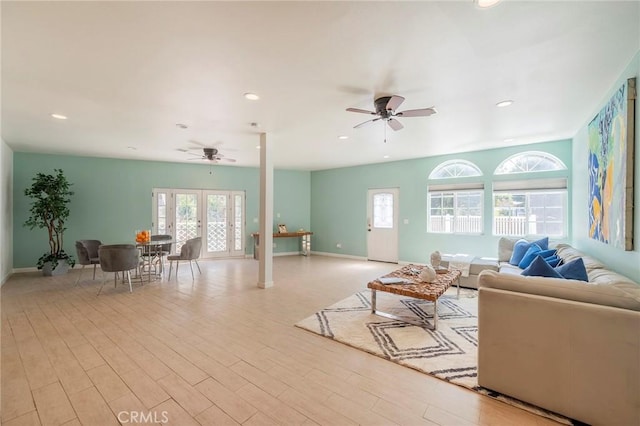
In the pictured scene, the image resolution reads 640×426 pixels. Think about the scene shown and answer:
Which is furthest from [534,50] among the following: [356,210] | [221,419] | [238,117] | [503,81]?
[356,210]

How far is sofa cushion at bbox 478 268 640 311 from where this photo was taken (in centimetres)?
175

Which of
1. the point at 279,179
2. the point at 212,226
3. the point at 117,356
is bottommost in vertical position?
the point at 117,356

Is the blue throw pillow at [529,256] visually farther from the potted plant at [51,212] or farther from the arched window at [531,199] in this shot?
the potted plant at [51,212]

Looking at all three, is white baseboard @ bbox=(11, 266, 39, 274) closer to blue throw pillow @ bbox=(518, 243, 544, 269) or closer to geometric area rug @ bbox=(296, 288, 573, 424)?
geometric area rug @ bbox=(296, 288, 573, 424)

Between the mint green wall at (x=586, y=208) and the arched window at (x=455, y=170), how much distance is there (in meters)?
1.76

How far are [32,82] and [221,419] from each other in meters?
Result: 3.78

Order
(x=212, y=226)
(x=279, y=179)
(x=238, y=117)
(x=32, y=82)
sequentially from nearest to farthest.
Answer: (x=32, y=82), (x=238, y=117), (x=212, y=226), (x=279, y=179)

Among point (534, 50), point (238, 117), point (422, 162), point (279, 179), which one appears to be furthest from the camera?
point (279, 179)

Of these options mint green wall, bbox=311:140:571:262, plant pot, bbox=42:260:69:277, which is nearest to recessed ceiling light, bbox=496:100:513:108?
mint green wall, bbox=311:140:571:262

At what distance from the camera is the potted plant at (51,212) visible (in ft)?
18.8

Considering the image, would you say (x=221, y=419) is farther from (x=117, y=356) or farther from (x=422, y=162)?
(x=422, y=162)

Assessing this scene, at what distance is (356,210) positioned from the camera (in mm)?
8297

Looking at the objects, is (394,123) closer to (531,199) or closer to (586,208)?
(586,208)

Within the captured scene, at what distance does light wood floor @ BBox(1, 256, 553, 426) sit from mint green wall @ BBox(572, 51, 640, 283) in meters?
1.80
